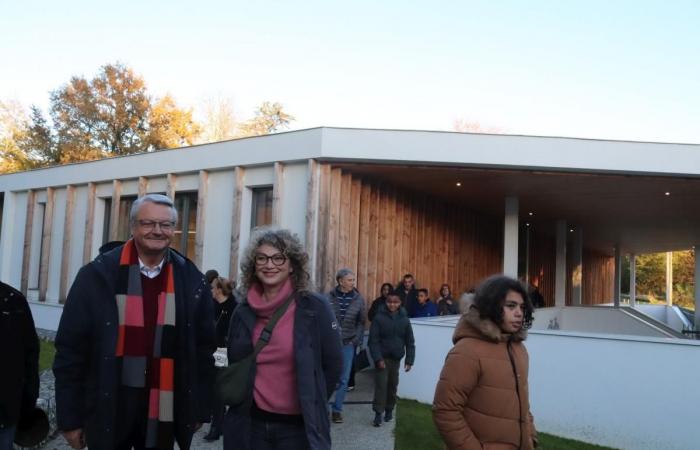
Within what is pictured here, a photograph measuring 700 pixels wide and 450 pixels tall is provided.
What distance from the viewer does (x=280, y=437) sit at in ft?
9.88

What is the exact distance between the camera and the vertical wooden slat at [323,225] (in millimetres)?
11289

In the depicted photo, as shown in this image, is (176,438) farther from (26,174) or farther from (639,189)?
(26,174)

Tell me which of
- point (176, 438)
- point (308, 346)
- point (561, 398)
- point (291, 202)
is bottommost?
point (561, 398)

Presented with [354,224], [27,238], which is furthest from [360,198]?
[27,238]

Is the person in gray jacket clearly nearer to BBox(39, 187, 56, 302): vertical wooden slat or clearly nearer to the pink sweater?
the pink sweater

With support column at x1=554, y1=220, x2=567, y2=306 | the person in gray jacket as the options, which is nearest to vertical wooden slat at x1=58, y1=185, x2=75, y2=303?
the person in gray jacket

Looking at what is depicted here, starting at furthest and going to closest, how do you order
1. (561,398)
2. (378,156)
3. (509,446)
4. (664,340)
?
(378,156)
(561,398)
(664,340)
(509,446)

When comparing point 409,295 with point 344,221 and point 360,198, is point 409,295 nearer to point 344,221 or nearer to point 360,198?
point 344,221

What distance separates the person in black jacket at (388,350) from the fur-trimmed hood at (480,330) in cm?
488

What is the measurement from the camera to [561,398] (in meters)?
8.06

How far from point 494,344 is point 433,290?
13.1 m

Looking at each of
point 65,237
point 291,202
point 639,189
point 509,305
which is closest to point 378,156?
point 291,202

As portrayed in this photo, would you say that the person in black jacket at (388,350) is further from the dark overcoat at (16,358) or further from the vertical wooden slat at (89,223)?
the vertical wooden slat at (89,223)

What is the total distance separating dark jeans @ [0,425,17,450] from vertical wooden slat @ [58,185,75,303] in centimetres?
1408
